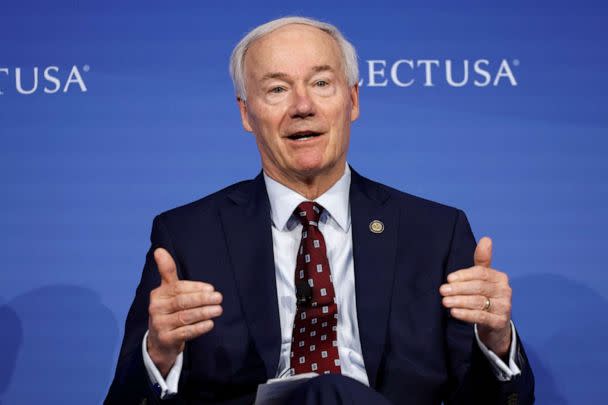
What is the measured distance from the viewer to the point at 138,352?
1.68 metres

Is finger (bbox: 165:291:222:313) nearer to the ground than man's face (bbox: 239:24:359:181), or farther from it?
nearer to the ground

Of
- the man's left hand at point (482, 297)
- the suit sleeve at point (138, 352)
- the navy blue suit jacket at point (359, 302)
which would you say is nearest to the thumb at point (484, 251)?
the man's left hand at point (482, 297)

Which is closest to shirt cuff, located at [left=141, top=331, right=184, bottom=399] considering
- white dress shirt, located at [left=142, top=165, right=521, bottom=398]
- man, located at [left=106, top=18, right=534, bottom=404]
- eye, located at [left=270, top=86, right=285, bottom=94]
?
man, located at [left=106, top=18, right=534, bottom=404]

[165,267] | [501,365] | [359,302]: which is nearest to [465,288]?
[501,365]

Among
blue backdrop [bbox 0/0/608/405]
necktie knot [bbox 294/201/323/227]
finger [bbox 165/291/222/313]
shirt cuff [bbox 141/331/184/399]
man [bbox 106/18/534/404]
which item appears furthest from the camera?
blue backdrop [bbox 0/0/608/405]

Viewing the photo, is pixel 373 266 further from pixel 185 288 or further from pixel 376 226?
pixel 185 288

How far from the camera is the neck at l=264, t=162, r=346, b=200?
6.67 ft

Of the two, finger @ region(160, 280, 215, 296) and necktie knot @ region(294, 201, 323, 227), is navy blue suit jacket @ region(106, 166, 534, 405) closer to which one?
necktie knot @ region(294, 201, 323, 227)

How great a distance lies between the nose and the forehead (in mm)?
50

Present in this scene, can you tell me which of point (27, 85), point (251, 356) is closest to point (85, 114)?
point (27, 85)

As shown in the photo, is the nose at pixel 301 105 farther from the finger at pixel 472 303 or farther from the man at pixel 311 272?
the finger at pixel 472 303

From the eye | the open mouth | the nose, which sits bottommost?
the open mouth

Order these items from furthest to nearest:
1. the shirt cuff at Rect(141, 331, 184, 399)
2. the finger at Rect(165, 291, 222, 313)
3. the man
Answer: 1. the man
2. the shirt cuff at Rect(141, 331, 184, 399)
3. the finger at Rect(165, 291, 222, 313)

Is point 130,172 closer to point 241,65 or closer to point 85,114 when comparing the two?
point 85,114
